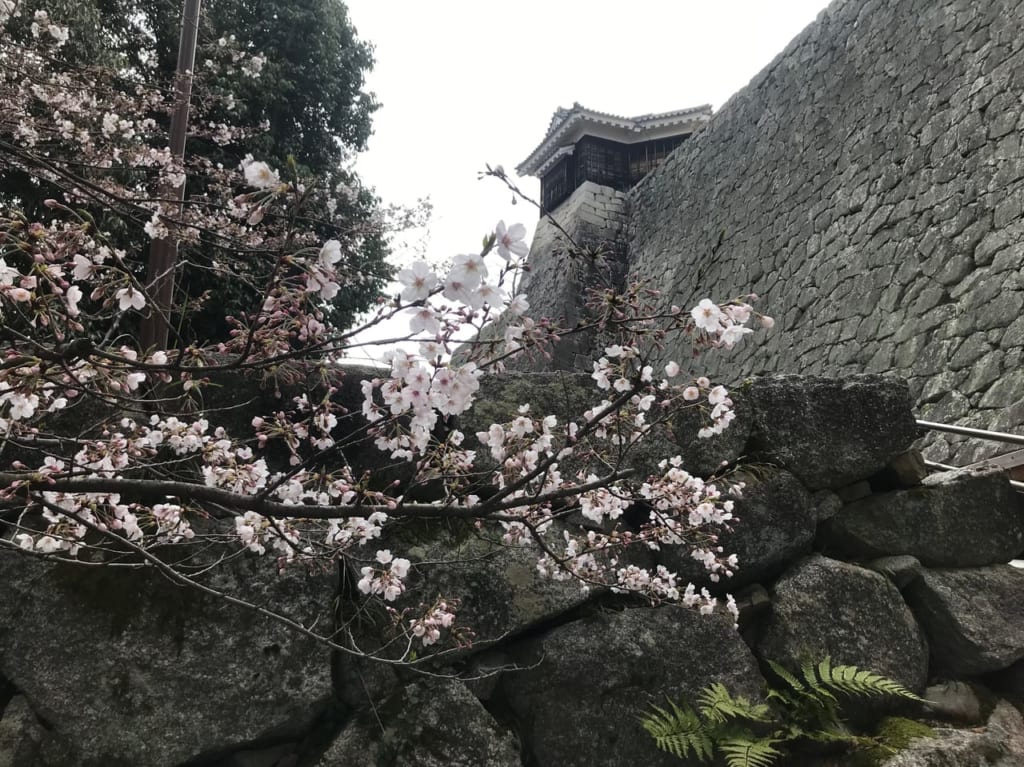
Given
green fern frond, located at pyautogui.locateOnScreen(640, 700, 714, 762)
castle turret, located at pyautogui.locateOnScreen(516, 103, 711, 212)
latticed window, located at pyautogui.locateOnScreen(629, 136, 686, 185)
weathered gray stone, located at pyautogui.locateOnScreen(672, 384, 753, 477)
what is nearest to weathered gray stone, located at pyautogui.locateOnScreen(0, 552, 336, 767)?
green fern frond, located at pyautogui.locateOnScreen(640, 700, 714, 762)

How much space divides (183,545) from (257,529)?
45 centimetres

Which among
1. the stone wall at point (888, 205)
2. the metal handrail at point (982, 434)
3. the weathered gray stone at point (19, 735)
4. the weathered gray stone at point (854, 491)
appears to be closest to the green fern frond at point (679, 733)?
the weathered gray stone at point (854, 491)

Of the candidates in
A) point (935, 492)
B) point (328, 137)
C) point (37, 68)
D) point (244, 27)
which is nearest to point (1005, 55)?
point (935, 492)

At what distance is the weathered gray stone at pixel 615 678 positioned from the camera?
2576 millimetres

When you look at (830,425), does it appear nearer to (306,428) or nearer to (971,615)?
(971,615)

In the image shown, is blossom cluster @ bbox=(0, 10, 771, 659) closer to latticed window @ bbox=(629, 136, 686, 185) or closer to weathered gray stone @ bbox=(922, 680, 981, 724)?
weathered gray stone @ bbox=(922, 680, 981, 724)

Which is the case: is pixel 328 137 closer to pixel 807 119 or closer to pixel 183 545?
pixel 807 119

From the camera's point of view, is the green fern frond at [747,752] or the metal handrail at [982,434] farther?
the metal handrail at [982,434]

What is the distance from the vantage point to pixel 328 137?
10523mm

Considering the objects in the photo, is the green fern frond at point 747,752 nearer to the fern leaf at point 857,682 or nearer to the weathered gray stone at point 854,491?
the fern leaf at point 857,682

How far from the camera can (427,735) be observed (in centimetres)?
245

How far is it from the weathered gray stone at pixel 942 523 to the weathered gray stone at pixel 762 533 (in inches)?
10.5

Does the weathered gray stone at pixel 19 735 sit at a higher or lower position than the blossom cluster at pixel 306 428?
lower

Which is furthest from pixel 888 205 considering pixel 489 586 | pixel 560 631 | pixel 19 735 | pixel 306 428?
pixel 19 735
